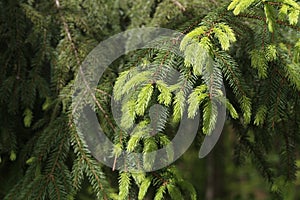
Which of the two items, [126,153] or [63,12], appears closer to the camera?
[126,153]

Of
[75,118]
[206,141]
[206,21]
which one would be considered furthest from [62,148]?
[206,21]

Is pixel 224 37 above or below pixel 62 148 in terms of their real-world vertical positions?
above

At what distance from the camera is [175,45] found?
170 cm

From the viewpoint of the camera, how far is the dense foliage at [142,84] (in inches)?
61.9

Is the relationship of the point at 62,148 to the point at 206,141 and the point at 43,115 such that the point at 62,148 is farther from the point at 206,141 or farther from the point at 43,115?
the point at 206,141

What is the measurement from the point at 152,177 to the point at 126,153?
0.48ft

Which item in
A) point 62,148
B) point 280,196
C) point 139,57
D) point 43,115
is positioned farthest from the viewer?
point 43,115

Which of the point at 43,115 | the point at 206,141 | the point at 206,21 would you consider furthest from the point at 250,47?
the point at 43,115

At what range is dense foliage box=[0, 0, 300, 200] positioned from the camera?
1571 mm

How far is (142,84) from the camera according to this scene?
1.58 meters

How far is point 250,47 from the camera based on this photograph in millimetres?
1797

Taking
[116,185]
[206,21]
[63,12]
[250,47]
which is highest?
[206,21]

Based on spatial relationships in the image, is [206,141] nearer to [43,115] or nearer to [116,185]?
[116,185]

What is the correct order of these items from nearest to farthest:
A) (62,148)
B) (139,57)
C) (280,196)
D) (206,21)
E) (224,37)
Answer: (224,37) < (206,21) < (139,57) < (62,148) < (280,196)
